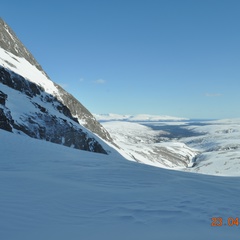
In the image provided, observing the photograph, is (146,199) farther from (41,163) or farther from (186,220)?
(41,163)

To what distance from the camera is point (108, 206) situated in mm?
7289

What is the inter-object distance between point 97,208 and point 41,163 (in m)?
7.17

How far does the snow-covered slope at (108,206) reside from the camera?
5598mm

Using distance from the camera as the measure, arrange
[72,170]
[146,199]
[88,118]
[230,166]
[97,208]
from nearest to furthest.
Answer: [97,208] < [146,199] < [72,170] < [88,118] < [230,166]

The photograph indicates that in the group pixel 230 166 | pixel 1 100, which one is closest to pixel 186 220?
pixel 1 100

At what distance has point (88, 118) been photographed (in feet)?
303
